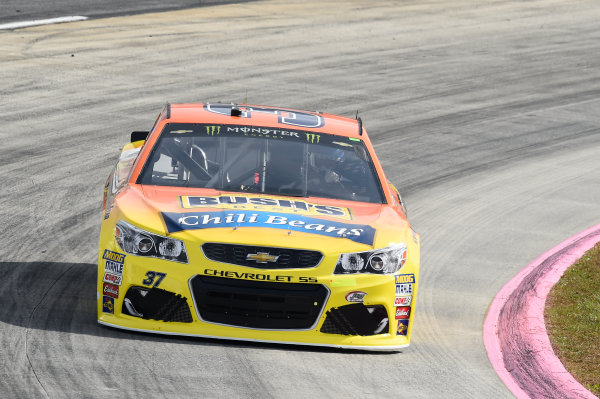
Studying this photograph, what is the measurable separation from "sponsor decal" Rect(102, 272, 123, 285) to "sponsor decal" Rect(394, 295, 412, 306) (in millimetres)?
1844

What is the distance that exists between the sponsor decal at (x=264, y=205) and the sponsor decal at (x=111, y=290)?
2.44ft

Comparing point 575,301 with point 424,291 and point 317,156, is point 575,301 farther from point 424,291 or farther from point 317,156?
point 317,156

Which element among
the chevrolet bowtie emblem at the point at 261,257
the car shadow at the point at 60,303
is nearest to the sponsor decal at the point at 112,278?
the car shadow at the point at 60,303

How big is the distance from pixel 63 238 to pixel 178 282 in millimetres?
3181

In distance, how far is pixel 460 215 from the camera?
12414mm

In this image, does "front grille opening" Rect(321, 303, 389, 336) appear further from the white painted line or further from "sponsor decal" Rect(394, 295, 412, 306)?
the white painted line

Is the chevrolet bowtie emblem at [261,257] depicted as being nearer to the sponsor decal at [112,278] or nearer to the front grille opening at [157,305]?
the front grille opening at [157,305]

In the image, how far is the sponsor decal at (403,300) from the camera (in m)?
7.71

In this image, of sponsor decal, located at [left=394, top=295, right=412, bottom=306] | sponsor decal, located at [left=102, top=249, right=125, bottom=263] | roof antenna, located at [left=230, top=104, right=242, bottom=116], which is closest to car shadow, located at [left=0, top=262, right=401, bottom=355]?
sponsor decal, located at [left=394, top=295, right=412, bottom=306]

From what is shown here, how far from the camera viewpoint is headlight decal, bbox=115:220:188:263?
7.43 meters

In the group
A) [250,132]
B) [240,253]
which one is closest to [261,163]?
[250,132]

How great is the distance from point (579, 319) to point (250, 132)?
292 cm

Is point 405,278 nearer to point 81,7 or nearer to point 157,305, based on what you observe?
point 157,305

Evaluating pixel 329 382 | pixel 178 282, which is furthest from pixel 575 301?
pixel 178 282
